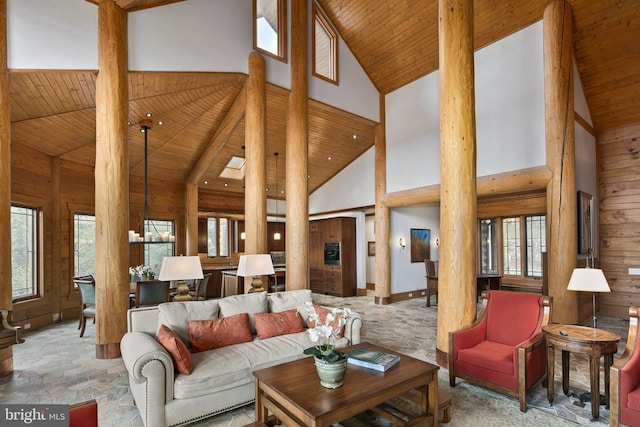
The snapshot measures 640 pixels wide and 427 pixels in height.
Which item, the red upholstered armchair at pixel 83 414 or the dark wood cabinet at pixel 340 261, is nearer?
the red upholstered armchair at pixel 83 414

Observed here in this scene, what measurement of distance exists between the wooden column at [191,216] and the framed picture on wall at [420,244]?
233 inches

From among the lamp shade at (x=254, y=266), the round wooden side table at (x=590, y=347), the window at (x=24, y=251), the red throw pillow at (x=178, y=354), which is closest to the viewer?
the red throw pillow at (x=178, y=354)

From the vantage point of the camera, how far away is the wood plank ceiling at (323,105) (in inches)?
193

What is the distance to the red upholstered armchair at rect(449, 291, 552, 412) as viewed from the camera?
3098 mm

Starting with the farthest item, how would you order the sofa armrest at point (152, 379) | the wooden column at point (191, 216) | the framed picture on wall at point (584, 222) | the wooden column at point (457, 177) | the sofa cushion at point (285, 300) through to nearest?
the wooden column at point (191, 216) < the framed picture on wall at point (584, 222) < the sofa cushion at point (285, 300) < the wooden column at point (457, 177) < the sofa armrest at point (152, 379)

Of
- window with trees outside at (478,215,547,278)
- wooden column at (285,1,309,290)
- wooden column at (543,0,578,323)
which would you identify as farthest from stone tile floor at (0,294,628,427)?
window with trees outside at (478,215,547,278)

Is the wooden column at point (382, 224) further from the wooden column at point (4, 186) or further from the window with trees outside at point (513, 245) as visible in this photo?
the wooden column at point (4, 186)

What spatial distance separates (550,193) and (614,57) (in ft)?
8.33

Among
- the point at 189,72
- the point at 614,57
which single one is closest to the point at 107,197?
the point at 189,72

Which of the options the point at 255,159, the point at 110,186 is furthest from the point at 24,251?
the point at 255,159

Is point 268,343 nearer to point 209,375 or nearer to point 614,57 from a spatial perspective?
point 209,375

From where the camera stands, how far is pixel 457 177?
3982mm

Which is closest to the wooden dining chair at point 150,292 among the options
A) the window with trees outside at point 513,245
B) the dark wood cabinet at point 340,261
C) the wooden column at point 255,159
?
the wooden column at point 255,159

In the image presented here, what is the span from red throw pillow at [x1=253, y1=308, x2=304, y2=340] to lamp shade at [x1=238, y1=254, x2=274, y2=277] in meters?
0.71
